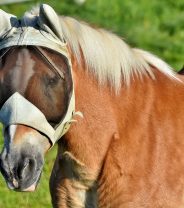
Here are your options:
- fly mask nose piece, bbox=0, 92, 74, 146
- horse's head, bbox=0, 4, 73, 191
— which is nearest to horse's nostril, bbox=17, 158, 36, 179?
horse's head, bbox=0, 4, 73, 191

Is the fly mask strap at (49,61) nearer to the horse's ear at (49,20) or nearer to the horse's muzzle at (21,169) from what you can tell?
the horse's ear at (49,20)

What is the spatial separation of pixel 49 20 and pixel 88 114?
1.77 feet

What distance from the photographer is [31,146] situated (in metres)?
4.06

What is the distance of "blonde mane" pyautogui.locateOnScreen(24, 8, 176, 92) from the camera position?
4301mm

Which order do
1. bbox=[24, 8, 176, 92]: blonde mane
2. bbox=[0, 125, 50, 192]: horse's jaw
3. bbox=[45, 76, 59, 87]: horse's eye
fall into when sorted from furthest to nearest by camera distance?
bbox=[24, 8, 176, 92]: blonde mane < bbox=[45, 76, 59, 87]: horse's eye < bbox=[0, 125, 50, 192]: horse's jaw

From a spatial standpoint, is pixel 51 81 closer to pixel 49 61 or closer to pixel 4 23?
pixel 49 61

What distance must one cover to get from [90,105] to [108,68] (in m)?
0.21

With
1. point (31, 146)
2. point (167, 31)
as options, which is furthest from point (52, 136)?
point (167, 31)

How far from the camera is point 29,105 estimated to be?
13.4ft

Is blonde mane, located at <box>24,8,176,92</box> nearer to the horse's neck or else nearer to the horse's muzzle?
the horse's neck

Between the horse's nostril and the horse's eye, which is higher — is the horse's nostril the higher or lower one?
the lower one

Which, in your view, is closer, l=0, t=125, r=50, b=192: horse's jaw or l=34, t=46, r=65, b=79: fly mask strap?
l=0, t=125, r=50, b=192: horse's jaw

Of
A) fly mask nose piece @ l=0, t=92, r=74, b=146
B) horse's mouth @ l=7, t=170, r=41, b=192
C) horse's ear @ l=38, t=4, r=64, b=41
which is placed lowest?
horse's mouth @ l=7, t=170, r=41, b=192

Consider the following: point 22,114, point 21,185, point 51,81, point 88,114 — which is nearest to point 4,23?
point 51,81
